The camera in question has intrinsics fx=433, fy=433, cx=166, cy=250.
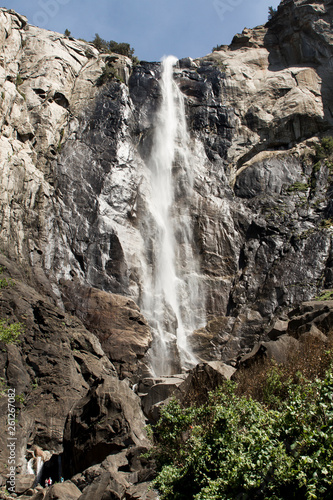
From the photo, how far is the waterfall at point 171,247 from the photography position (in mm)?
31109

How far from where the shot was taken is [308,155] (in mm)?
43438

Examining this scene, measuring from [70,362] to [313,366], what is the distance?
13560 millimetres

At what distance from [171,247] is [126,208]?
16.8ft

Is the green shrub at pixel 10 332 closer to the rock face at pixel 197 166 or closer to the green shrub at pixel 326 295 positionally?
the rock face at pixel 197 166

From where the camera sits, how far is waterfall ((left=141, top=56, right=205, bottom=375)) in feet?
102

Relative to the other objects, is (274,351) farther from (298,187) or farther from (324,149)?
(324,149)

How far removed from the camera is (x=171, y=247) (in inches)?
1476

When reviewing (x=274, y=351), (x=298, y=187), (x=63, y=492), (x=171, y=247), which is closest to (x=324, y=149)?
(x=298, y=187)

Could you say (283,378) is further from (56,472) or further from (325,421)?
(56,472)

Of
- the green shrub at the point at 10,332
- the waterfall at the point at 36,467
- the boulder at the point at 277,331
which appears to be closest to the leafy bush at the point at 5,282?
the green shrub at the point at 10,332

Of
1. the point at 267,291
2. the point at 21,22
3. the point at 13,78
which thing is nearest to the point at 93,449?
the point at 267,291

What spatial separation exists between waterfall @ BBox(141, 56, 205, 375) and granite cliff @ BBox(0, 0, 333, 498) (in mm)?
563

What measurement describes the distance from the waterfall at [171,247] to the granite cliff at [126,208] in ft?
1.85

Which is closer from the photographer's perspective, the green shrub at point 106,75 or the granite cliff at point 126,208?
the granite cliff at point 126,208
